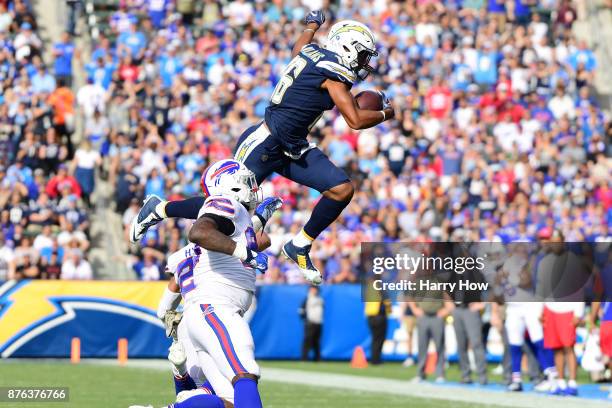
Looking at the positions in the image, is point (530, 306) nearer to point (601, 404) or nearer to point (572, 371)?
point (572, 371)

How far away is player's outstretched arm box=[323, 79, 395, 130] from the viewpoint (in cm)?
1117

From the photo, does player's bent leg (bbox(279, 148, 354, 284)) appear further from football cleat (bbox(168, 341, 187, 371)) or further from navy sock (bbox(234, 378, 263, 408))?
navy sock (bbox(234, 378, 263, 408))

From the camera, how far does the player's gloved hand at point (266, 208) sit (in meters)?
11.5

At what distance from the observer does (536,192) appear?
24.2 metres

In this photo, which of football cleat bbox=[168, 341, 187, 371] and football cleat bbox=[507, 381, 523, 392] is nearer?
football cleat bbox=[168, 341, 187, 371]

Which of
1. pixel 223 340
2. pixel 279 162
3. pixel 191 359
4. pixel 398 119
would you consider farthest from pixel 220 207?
pixel 398 119

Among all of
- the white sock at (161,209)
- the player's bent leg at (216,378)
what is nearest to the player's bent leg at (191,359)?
the player's bent leg at (216,378)

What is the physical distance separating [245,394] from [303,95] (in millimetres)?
3046

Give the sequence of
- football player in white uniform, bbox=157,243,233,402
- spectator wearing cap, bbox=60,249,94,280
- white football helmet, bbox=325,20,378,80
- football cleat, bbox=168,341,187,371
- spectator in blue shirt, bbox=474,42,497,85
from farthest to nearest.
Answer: spectator in blue shirt, bbox=474,42,497,85 → spectator wearing cap, bbox=60,249,94,280 → white football helmet, bbox=325,20,378,80 → football cleat, bbox=168,341,187,371 → football player in white uniform, bbox=157,243,233,402

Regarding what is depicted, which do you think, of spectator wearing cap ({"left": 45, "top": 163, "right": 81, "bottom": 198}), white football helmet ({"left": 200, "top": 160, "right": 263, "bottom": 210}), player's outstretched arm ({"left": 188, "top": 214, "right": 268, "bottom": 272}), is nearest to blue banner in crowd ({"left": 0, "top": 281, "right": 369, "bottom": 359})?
spectator wearing cap ({"left": 45, "top": 163, "right": 81, "bottom": 198})

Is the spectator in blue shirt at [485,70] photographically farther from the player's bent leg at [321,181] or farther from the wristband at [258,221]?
the wristband at [258,221]

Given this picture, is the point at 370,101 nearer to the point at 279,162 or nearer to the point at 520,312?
the point at 279,162

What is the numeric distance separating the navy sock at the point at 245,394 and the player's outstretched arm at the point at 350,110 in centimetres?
266

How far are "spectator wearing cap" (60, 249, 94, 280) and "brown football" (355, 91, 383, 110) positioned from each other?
Answer: 1153 centimetres
